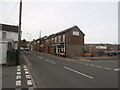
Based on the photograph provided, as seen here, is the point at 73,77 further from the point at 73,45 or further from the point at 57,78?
the point at 73,45

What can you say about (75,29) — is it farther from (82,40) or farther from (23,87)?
(23,87)

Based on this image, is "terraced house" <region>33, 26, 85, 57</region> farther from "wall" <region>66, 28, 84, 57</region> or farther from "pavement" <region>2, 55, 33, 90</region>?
"pavement" <region>2, 55, 33, 90</region>

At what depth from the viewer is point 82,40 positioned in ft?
108

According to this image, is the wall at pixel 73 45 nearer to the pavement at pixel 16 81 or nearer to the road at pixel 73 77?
the road at pixel 73 77

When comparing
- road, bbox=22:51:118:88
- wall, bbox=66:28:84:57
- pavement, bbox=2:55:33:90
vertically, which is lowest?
road, bbox=22:51:118:88

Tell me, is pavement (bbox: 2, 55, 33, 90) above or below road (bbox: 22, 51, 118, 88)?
above

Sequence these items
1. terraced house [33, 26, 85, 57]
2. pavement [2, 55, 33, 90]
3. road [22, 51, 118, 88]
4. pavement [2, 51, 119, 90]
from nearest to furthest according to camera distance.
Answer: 1. pavement [2, 55, 33, 90]
2. pavement [2, 51, 119, 90]
3. road [22, 51, 118, 88]
4. terraced house [33, 26, 85, 57]

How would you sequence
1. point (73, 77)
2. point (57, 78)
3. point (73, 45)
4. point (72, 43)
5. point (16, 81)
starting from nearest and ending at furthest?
point (16, 81)
point (57, 78)
point (73, 77)
point (73, 45)
point (72, 43)

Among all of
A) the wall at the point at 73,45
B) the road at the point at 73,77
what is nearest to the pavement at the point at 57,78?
the road at the point at 73,77

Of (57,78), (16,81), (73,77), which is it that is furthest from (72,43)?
(16,81)

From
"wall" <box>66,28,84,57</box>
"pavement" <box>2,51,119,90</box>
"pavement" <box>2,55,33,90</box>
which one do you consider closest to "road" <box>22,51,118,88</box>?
"pavement" <box>2,51,119,90</box>

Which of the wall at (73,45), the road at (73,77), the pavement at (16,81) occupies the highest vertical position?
the wall at (73,45)

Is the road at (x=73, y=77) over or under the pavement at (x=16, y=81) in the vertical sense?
under

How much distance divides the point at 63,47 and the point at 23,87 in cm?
2513
